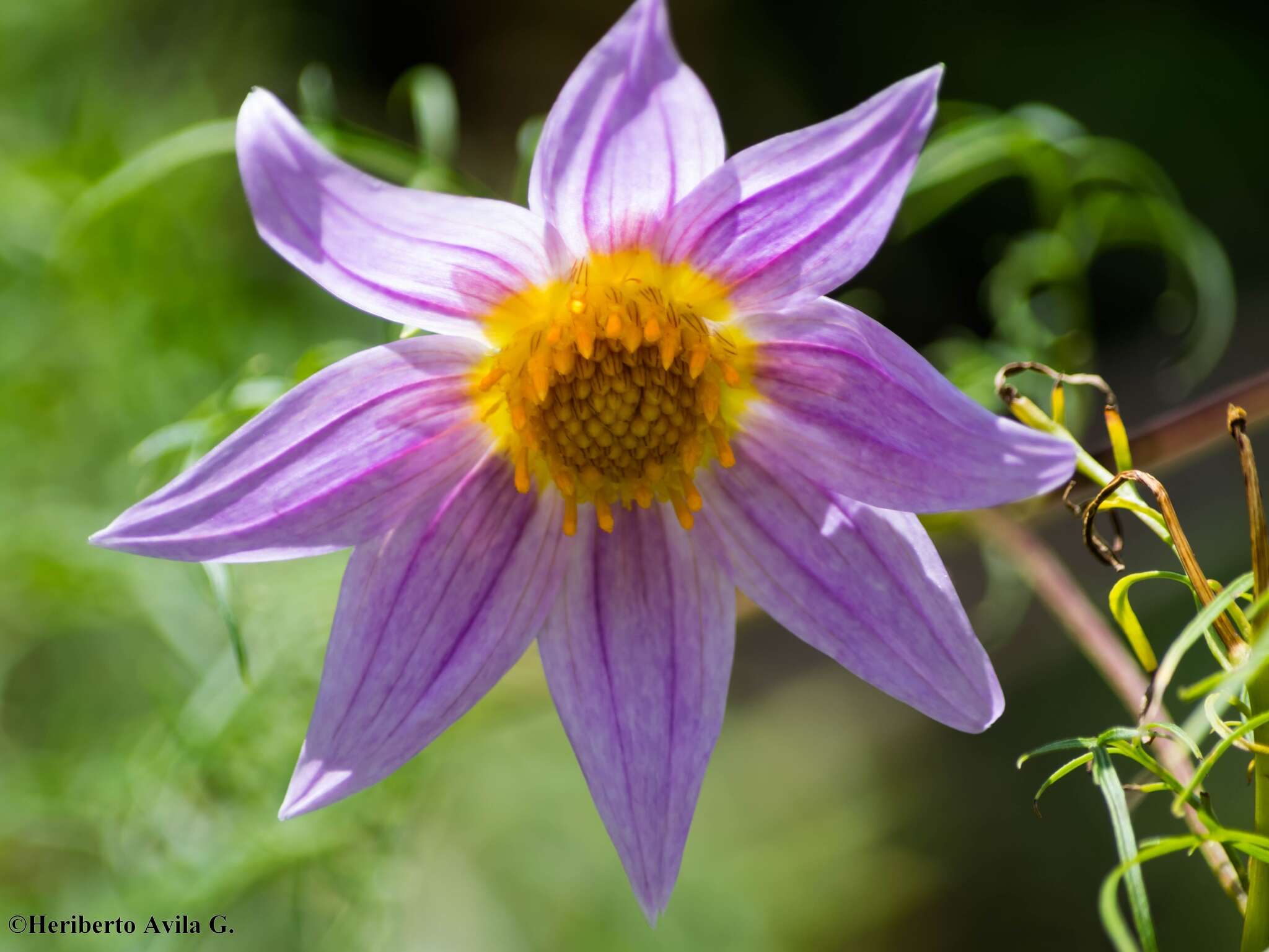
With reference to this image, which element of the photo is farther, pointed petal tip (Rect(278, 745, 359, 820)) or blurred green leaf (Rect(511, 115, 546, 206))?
blurred green leaf (Rect(511, 115, 546, 206))

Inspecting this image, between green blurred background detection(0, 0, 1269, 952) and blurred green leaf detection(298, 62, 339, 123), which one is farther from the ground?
blurred green leaf detection(298, 62, 339, 123)

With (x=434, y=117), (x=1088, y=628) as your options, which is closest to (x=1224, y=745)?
(x=1088, y=628)

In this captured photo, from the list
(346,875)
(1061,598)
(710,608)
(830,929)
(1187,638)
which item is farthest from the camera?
(830,929)

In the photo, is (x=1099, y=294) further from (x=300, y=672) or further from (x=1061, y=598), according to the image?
(x=300, y=672)

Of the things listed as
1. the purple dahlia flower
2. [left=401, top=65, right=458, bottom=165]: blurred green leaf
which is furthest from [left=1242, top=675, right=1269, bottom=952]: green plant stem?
[left=401, top=65, right=458, bottom=165]: blurred green leaf

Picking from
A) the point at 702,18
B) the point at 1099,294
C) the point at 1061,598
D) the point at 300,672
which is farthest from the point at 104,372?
the point at 1099,294

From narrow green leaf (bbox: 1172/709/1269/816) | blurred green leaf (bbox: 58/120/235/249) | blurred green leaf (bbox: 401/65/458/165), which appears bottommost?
narrow green leaf (bbox: 1172/709/1269/816)

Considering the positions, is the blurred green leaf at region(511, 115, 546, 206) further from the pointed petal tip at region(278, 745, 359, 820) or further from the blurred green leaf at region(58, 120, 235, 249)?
the pointed petal tip at region(278, 745, 359, 820)

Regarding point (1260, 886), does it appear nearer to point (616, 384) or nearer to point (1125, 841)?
point (1125, 841)
